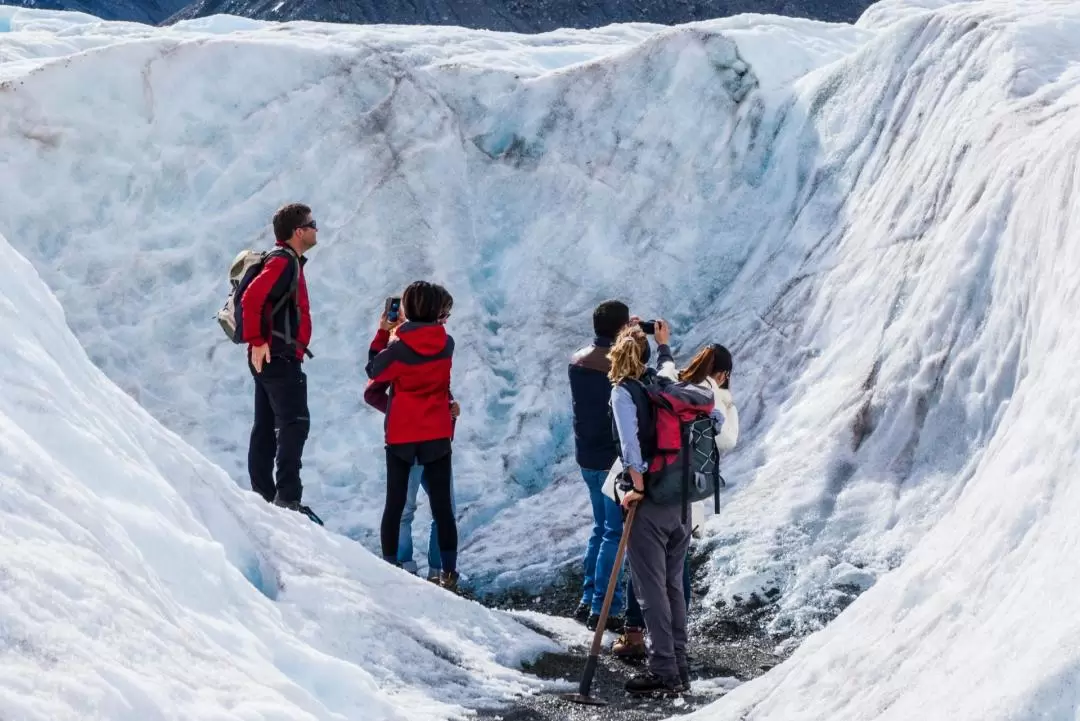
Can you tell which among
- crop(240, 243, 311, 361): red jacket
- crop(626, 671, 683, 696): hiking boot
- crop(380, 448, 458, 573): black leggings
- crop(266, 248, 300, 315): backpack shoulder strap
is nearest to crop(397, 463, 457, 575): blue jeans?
crop(380, 448, 458, 573): black leggings

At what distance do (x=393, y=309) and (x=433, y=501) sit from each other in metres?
1.21

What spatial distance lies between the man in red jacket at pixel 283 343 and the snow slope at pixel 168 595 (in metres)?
0.83

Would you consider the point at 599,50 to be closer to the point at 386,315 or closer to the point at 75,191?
the point at 75,191

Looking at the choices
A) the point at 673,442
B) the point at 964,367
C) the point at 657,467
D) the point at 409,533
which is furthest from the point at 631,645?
the point at 964,367

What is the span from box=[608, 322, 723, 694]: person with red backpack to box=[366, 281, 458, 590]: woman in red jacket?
162 centimetres

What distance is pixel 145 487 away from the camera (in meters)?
5.72

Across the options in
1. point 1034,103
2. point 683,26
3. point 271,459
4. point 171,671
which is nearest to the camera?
point 171,671

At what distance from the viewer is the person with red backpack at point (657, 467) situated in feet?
21.8

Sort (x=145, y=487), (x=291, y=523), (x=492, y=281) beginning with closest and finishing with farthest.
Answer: (x=145, y=487)
(x=291, y=523)
(x=492, y=281)

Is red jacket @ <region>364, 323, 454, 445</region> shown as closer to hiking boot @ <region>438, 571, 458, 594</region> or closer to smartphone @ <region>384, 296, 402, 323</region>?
smartphone @ <region>384, 296, 402, 323</region>

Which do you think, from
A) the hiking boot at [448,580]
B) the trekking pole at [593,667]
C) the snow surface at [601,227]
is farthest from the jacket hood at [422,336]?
the snow surface at [601,227]

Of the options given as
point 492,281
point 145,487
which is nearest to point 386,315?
point 145,487

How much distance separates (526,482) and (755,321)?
2.46m

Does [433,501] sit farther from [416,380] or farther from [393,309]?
[393,309]
